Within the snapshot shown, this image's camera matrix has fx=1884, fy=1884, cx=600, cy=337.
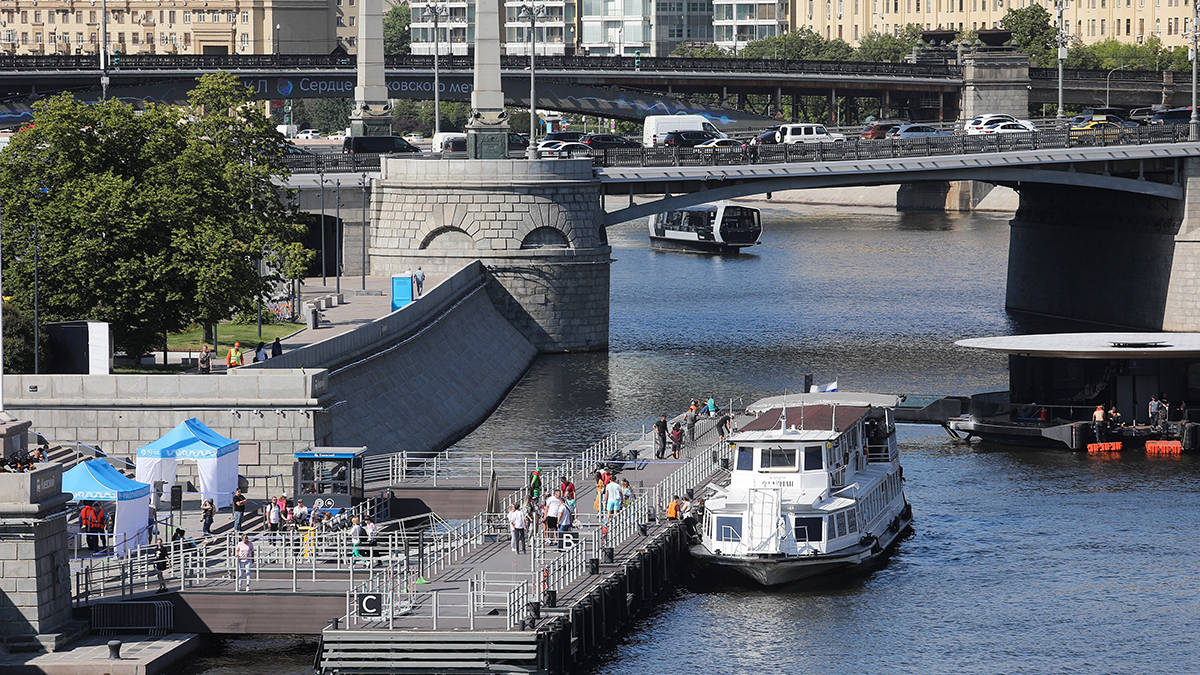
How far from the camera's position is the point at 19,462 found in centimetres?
4044

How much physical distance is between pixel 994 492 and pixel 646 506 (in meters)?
14.7

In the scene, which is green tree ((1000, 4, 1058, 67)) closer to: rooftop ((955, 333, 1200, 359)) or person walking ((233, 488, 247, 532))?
rooftop ((955, 333, 1200, 359))

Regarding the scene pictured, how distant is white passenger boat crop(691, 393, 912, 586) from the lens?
47969 millimetres

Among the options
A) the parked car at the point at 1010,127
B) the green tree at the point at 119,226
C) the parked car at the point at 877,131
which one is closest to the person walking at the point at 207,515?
the green tree at the point at 119,226

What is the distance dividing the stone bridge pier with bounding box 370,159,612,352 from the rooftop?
22.3 metres

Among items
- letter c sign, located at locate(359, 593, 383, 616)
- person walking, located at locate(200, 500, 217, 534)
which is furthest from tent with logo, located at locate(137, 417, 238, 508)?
letter c sign, located at locate(359, 593, 383, 616)

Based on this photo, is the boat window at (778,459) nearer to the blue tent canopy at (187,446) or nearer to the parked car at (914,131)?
the blue tent canopy at (187,446)

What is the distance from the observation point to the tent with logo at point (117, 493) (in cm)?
4331

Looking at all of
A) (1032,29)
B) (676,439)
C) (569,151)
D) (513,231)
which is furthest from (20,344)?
(1032,29)

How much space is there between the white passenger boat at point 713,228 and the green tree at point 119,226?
82.5 m

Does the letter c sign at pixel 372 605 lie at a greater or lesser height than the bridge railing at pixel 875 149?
lesser

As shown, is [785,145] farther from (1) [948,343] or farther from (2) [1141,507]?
(2) [1141,507]

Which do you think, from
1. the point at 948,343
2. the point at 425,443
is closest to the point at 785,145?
the point at 948,343

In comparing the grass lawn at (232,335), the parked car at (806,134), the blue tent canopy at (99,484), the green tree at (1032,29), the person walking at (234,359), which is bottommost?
the blue tent canopy at (99,484)
